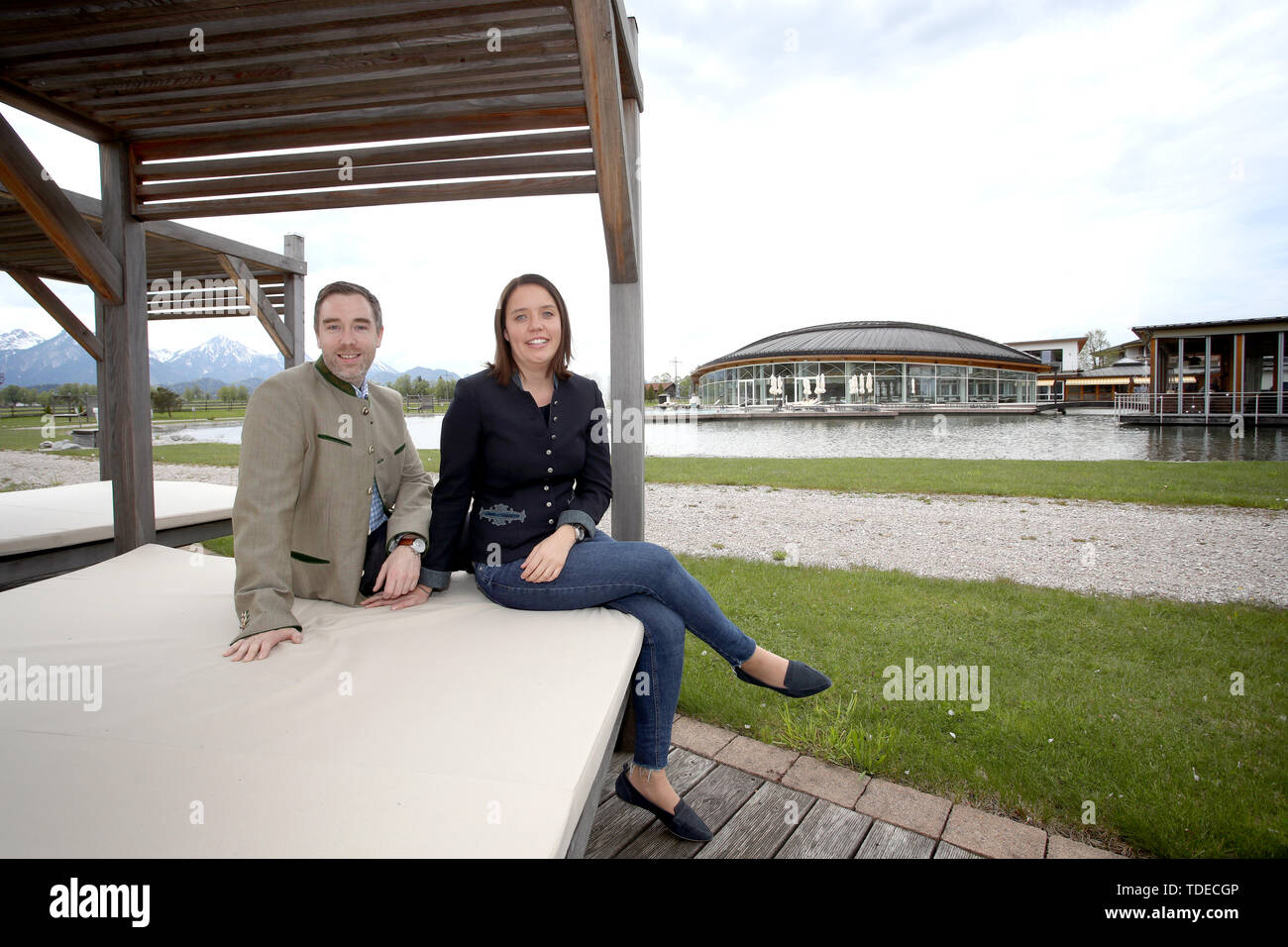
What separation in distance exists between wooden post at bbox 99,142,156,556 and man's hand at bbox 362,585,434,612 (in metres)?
2.19

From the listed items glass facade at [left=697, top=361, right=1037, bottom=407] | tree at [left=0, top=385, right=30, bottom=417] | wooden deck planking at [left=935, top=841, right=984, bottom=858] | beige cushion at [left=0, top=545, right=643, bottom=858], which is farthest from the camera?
glass facade at [left=697, top=361, right=1037, bottom=407]

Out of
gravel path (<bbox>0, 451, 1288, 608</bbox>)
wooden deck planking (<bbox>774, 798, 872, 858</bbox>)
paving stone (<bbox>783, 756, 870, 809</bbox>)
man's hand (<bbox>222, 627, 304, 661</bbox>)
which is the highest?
man's hand (<bbox>222, 627, 304, 661</bbox>)

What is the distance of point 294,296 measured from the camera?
277 inches

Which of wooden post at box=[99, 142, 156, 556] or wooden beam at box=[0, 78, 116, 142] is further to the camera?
wooden post at box=[99, 142, 156, 556]

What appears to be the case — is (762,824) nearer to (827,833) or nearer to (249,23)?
(827,833)

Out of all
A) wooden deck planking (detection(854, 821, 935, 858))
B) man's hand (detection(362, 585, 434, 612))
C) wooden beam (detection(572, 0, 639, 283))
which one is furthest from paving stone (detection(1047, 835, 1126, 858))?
wooden beam (detection(572, 0, 639, 283))

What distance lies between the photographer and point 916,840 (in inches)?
73.9

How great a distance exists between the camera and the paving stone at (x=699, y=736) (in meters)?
2.46

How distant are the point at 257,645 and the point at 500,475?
921 millimetres

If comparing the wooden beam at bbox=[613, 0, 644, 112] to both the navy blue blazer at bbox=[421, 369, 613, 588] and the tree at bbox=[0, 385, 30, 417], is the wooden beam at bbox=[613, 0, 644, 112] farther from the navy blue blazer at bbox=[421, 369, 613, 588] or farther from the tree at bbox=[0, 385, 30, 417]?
the tree at bbox=[0, 385, 30, 417]

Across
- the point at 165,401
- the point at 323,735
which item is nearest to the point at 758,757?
the point at 323,735

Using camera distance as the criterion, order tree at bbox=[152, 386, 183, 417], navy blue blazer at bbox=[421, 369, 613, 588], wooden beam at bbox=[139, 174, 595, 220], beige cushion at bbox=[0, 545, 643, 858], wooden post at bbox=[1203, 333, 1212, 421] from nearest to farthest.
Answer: beige cushion at bbox=[0, 545, 643, 858]
navy blue blazer at bbox=[421, 369, 613, 588]
wooden beam at bbox=[139, 174, 595, 220]
wooden post at bbox=[1203, 333, 1212, 421]
tree at bbox=[152, 386, 183, 417]

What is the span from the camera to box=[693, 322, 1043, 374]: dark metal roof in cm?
4700
